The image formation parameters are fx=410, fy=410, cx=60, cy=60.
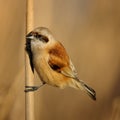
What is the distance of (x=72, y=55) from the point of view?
843mm

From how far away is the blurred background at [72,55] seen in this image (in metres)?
0.85

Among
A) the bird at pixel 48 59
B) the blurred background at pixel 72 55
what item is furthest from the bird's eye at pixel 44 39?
the blurred background at pixel 72 55

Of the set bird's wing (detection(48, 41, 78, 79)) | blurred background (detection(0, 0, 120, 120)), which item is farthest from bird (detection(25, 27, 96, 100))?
blurred background (detection(0, 0, 120, 120))

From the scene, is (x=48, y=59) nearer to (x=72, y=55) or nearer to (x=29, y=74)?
(x=29, y=74)

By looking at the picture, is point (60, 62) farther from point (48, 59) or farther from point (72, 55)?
point (72, 55)

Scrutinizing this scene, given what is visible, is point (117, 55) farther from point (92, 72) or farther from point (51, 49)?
point (51, 49)

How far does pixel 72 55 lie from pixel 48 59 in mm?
170

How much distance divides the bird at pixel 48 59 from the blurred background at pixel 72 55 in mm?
105

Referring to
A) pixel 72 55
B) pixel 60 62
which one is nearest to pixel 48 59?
pixel 60 62

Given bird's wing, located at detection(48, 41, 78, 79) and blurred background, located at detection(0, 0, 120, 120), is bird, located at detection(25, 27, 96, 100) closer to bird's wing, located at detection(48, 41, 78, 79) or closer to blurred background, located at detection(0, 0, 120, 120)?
bird's wing, located at detection(48, 41, 78, 79)

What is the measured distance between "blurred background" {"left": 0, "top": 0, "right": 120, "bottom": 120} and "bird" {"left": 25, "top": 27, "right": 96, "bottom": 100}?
0.10 meters

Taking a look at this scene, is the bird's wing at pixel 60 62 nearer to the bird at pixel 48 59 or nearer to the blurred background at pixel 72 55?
the bird at pixel 48 59

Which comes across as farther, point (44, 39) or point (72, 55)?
point (72, 55)

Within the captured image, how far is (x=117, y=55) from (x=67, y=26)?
195mm
